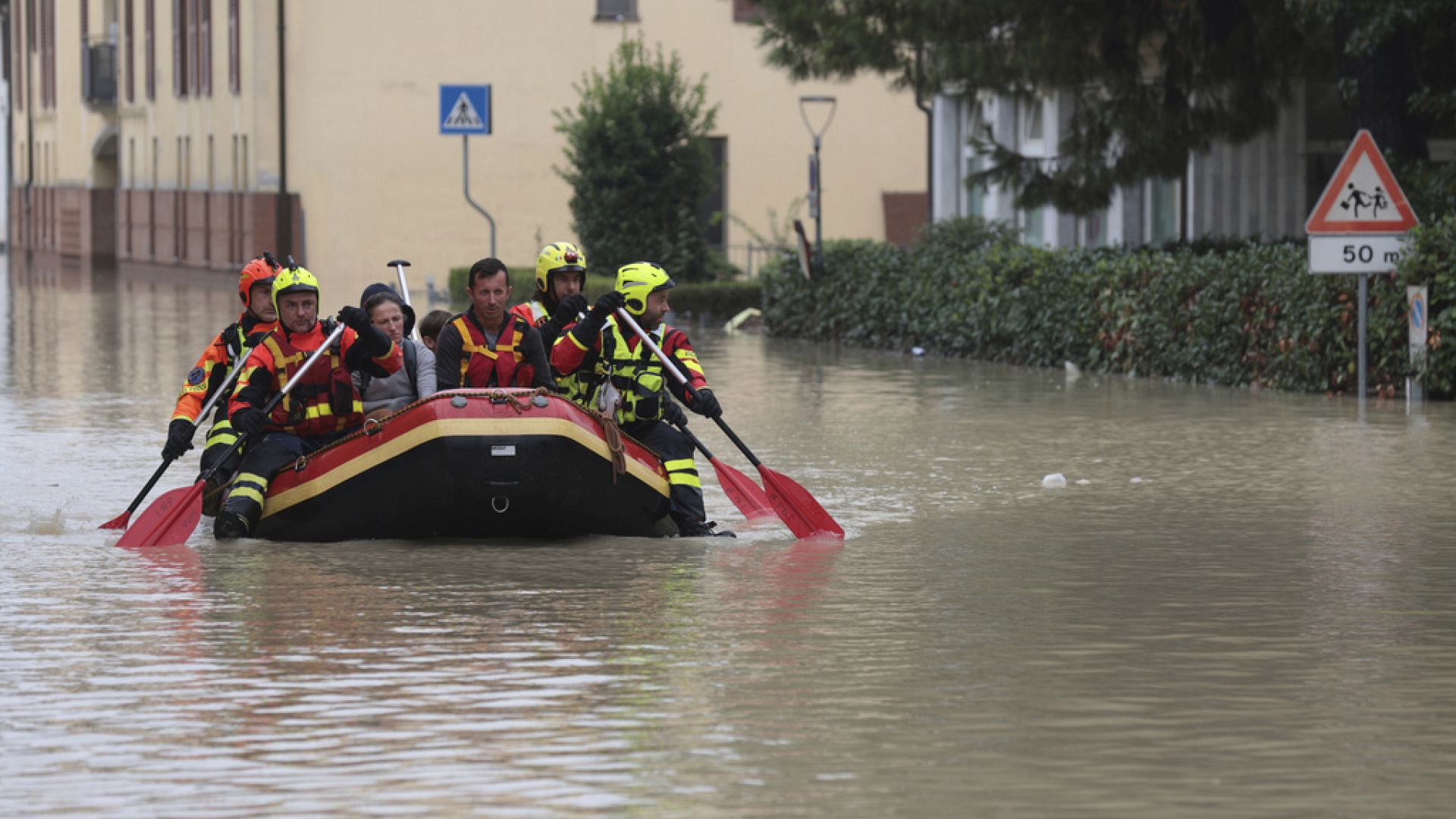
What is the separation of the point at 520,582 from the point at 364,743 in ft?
12.0

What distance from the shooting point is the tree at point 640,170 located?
127 ft

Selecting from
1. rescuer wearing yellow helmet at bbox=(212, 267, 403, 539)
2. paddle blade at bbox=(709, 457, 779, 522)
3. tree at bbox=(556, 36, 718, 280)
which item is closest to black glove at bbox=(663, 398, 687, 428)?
paddle blade at bbox=(709, 457, 779, 522)

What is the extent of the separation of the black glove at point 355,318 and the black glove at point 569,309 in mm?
1081

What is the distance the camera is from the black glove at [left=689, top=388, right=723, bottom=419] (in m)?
12.9

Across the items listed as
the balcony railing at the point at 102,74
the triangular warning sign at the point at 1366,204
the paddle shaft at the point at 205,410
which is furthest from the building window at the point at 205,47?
the paddle shaft at the point at 205,410

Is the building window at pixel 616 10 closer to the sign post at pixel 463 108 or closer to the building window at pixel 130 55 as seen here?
the sign post at pixel 463 108

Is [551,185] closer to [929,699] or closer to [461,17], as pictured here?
[461,17]

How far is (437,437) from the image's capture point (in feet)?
40.7

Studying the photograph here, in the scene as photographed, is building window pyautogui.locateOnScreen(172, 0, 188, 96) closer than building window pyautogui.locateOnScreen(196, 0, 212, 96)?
No

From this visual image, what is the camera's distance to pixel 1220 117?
82.9 ft

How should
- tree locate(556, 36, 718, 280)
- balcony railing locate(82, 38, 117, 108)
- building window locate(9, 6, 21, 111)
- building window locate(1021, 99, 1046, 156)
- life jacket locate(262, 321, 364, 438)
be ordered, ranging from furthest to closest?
building window locate(9, 6, 21, 111) < balcony railing locate(82, 38, 117, 108) < tree locate(556, 36, 718, 280) < building window locate(1021, 99, 1046, 156) < life jacket locate(262, 321, 364, 438)

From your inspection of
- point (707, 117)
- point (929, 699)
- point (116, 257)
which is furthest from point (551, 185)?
point (929, 699)

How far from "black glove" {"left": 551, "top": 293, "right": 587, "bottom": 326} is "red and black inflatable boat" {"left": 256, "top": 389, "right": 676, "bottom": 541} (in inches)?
29.0

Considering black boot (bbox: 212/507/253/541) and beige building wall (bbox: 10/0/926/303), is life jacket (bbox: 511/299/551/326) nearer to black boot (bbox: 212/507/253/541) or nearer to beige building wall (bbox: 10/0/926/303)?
black boot (bbox: 212/507/253/541)
